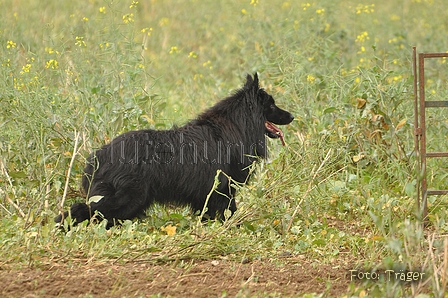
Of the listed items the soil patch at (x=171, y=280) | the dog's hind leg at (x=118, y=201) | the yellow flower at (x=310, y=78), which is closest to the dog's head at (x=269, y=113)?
the yellow flower at (x=310, y=78)

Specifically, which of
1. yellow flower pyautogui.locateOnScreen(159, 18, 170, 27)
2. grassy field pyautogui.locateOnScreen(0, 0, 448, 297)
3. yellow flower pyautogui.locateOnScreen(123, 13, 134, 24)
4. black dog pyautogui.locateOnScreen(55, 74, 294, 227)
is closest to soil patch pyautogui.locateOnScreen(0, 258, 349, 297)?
grassy field pyautogui.locateOnScreen(0, 0, 448, 297)

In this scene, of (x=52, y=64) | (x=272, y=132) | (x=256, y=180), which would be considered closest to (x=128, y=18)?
(x=52, y=64)

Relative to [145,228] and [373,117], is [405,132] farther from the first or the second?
[145,228]

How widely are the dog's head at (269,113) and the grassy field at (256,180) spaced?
242mm

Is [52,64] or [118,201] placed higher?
[52,64]

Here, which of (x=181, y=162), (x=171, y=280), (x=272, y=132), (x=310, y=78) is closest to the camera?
(x=171, y=280)

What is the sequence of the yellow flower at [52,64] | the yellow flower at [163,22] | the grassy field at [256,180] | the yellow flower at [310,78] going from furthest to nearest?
1. the yellow flower at [163,22]
2. the yellow flower at [310,78]
3. the yellow flower at [52,64]
4. the grassy field at [256,180]

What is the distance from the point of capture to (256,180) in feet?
21.4

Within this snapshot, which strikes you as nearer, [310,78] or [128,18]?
[128,18]

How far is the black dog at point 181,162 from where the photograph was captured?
5664 mm

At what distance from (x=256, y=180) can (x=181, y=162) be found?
3.11 ft

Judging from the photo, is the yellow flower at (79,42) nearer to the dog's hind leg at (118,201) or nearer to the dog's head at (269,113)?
the dog's head at (269,113)

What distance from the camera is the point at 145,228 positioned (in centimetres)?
588

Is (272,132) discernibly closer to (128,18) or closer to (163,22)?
(128,18)
